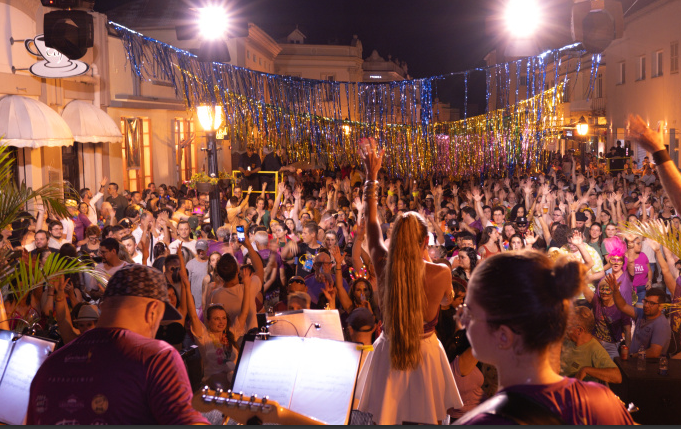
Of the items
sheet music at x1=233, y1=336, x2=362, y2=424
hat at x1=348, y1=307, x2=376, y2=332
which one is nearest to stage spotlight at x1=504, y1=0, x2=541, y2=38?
hat at x1=348, y1=307, x2=376, y2=332

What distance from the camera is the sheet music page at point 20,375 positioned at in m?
4.18

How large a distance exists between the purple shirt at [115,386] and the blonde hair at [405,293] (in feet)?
5.36

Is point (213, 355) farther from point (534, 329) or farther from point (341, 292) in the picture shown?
point (534, 329)

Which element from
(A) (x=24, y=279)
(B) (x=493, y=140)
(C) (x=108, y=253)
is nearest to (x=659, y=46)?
(B) (x=493, y=140)

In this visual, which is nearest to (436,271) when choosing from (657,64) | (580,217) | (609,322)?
(609,322)

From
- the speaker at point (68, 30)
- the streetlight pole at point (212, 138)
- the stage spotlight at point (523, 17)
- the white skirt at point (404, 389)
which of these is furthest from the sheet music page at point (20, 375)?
the stage spotlight at point (523, 17)

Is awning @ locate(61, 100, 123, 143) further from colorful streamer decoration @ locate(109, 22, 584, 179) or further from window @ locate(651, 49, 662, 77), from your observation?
window @ locate(651, 49, 662, 77)

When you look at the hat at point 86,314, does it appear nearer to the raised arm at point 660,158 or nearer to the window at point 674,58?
the raised arm at point 660,158

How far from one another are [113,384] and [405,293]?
73.3 inches

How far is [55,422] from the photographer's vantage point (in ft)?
8.47

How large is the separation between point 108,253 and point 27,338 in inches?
147

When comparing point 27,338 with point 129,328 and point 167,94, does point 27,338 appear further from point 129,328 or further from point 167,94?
point 167,94

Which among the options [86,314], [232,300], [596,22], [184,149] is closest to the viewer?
[86,314]

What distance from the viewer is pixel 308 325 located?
16.0ft
